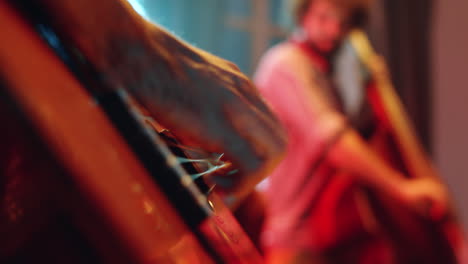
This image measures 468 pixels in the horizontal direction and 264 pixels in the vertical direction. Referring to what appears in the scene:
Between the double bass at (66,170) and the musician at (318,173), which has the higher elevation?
the double bass at (66,170)

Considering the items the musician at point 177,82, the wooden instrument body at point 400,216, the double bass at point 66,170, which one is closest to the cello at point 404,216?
the wooden instrument body at point 400,216

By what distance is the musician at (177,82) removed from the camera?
0.67 feet

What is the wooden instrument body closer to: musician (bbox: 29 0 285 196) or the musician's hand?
the musician's hand

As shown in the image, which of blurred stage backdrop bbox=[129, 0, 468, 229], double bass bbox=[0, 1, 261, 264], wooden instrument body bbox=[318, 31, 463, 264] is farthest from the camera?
blurred stage backdrop bbox=[129, 0, 468, 229]

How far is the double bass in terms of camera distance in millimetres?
176

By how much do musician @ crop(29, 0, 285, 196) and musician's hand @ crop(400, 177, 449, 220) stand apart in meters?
0.88

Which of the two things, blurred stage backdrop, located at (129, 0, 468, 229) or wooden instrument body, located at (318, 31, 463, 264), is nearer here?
wooden instrument body, located at (318, 31, 463, 264)

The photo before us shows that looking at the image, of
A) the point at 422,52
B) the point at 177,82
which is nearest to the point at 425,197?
the point at 177,82

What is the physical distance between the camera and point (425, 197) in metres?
A: 1.13

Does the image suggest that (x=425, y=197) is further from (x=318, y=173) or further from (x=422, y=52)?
(x=422, y=52)

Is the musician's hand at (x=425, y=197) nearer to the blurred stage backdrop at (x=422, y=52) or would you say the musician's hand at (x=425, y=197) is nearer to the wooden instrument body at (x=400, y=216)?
the wooden instrument body at (x=400, y=216)

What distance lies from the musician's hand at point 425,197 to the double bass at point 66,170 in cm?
100

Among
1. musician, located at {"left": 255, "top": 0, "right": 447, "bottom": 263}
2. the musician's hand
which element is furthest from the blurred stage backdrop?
the musician's hand

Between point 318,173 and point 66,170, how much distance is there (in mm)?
955
